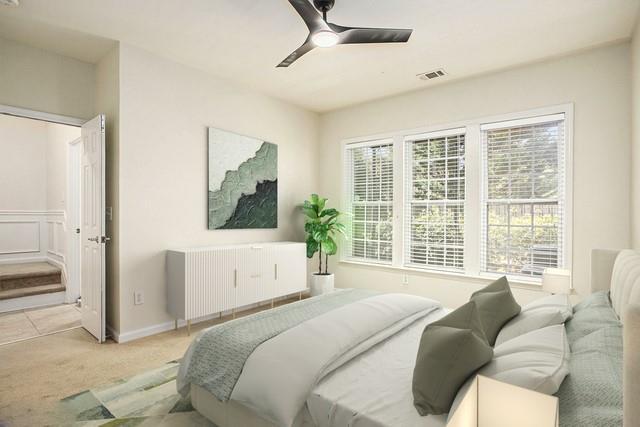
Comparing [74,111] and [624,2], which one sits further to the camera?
[74,111]

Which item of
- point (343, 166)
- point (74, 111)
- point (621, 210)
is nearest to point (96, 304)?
point (74, 111)

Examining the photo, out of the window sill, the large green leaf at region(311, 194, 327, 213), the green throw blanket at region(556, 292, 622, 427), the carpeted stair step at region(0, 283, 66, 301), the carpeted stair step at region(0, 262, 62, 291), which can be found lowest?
the carpeted stair step at region(0, 283, 66, 301)

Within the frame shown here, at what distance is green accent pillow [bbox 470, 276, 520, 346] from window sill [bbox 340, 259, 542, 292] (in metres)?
1.95

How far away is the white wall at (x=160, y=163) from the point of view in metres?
3.29

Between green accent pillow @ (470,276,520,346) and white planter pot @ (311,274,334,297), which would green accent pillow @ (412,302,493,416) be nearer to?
green accent pillow @ (470,276,520,346)

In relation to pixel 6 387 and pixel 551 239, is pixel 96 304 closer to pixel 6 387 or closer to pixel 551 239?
pixel 6 387

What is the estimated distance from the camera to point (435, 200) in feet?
14.1

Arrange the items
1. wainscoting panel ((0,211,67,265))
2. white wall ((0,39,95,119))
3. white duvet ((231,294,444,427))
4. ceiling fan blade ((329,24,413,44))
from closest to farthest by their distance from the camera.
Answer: white duvet ((231,294,444,427))
ceiling fan blade ((329,24,413,44))
white wall ((0,39,95,119))
wainscoting panel ((0,211,67,265))

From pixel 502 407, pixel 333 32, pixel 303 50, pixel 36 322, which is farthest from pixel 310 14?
pixel 36 322

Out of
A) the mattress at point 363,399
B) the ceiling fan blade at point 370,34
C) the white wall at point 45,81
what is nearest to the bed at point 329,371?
the mattress at point 363,399

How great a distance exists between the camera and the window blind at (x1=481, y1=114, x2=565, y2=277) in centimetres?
351

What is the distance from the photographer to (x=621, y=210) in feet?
10.3

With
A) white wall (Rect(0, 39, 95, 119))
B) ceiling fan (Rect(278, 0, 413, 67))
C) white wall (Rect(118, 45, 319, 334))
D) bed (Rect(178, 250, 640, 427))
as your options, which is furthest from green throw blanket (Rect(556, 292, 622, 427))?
white wall (Rect(0, 39, 95, 119))

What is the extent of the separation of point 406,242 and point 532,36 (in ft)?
8.43
